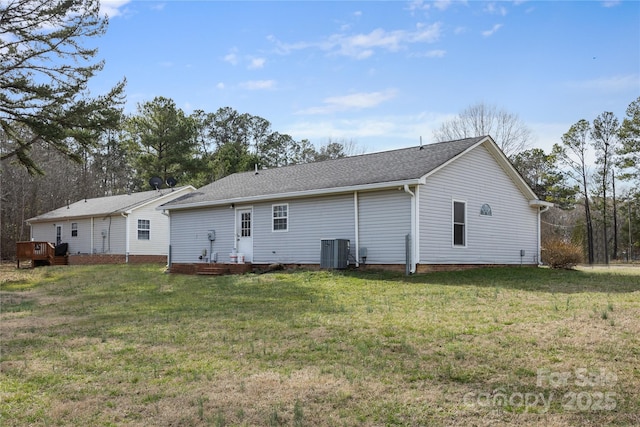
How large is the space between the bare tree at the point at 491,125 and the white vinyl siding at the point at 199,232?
69.4ft

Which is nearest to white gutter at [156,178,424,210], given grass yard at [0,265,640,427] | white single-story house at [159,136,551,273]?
white single-story house at [159,136,551,273]

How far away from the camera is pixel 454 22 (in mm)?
14547

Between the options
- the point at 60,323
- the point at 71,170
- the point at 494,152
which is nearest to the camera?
the point at 60,323

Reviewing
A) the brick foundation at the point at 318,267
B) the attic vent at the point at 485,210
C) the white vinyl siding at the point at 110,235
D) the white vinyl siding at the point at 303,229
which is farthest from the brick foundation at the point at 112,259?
the attic vent at the point at 485,210

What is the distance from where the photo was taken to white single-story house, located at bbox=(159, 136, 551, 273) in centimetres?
1464

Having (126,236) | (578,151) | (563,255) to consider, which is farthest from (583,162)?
(126,236)

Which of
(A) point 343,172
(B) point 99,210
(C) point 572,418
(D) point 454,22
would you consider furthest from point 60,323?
(B) point 99,210

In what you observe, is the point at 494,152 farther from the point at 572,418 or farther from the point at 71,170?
the point at 71,170

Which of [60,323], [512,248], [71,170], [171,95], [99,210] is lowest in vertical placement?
[60,323]

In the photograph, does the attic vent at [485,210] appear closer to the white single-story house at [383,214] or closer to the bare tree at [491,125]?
the white single-story house at [383,214]

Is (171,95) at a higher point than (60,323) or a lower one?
higher

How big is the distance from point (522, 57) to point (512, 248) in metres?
6.23

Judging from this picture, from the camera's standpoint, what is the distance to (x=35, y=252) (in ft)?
88.3

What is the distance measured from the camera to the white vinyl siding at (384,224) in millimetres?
14484
